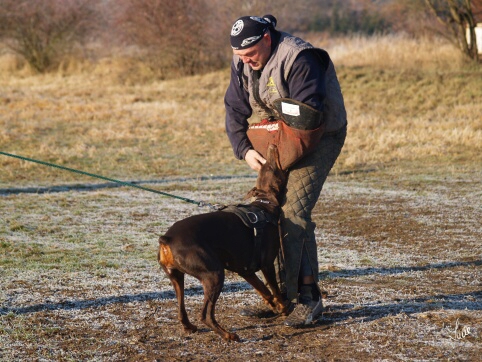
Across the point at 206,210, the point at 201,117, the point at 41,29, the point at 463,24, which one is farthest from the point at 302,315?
the point at 41,29

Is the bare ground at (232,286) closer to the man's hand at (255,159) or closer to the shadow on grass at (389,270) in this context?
the shadow on grass at (389,270)

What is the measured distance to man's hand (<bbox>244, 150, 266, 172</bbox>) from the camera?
4.73 meters

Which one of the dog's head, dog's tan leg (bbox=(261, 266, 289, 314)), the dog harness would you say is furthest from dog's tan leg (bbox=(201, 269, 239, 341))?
the dog's head

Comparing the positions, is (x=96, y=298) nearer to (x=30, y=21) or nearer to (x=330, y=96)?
(x=330, y=96)

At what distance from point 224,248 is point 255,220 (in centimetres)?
27

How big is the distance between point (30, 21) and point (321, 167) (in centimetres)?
2880

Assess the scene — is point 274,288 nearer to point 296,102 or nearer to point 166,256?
point 166,256

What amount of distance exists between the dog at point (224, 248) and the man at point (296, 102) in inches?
4.2

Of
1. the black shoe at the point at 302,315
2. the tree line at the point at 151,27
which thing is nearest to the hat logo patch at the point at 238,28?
the black shoe at the point at 302,315

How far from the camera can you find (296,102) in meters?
4.25

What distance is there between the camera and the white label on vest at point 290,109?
14.0ft

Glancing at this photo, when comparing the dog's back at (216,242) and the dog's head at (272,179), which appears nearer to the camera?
the dog's back at (216,242)

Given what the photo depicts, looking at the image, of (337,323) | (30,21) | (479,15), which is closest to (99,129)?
(337,323)

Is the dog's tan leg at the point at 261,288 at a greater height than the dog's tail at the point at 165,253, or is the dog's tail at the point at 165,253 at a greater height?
the dog's tail at the point at 165,253
